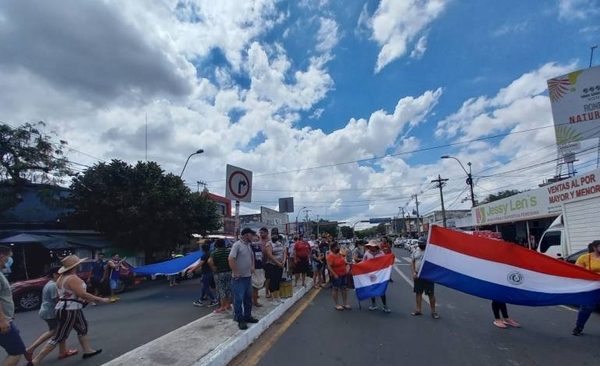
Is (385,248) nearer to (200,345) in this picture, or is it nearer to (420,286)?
(420,286)

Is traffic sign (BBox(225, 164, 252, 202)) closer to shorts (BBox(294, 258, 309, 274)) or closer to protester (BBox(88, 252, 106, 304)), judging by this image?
shorts (BBox(294, 258, 309, 274))

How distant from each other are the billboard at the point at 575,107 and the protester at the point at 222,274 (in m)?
21.8

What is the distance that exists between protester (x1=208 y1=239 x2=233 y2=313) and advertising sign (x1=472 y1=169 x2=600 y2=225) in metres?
13.5

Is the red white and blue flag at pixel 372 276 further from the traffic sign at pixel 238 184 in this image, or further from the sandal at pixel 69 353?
the sandal at pixel 69 353

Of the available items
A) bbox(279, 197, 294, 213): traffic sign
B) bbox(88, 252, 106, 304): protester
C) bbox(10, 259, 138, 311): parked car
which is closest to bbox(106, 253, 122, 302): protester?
bbox(88, 252, 106, 304): protester

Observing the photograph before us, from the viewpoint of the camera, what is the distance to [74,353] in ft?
20.2

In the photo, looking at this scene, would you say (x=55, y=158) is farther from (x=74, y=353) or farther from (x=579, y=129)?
(x=579, y=129)

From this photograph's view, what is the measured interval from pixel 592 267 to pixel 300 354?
527 cm

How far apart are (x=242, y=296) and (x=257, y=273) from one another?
2.11m

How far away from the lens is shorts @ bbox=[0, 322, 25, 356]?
174 inches

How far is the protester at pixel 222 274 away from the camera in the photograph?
819 cm

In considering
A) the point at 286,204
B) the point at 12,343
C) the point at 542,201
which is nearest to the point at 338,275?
the point at 286,204

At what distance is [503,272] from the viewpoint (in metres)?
6.89

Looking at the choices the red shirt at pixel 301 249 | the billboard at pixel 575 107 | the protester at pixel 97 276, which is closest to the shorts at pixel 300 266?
the red shirt at pixel 301 249
